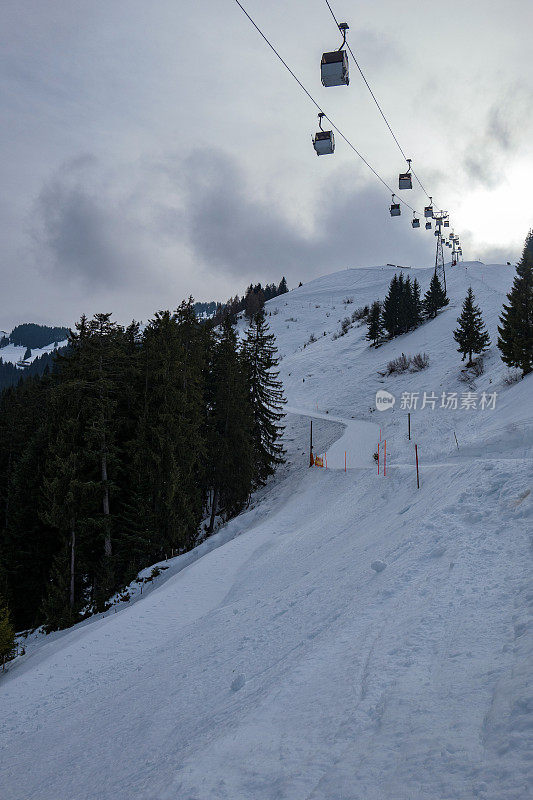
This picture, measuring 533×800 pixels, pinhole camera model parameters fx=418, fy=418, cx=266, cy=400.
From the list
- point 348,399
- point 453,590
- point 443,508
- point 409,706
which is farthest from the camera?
point 348,399

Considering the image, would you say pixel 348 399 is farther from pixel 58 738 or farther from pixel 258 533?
pixel 58 738

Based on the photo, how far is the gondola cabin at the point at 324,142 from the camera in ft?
41.1

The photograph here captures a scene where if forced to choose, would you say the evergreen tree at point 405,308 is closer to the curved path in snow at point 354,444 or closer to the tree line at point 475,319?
the tree line at point 475,319

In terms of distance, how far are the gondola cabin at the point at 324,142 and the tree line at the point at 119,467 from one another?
15001 millimetres

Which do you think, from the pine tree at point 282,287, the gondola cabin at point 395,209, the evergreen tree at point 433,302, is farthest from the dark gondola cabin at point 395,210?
the pine tree at point 282,287

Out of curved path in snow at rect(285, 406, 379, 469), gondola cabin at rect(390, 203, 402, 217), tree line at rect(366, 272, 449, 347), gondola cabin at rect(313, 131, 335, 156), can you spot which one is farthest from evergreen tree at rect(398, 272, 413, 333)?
gondola cabin at rect(313, 131, 335, 156)

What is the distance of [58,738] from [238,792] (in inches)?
213

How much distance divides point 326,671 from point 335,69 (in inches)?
502

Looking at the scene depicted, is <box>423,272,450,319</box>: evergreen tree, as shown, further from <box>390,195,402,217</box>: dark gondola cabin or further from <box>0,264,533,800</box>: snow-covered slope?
<box>0,264,533,800</box>: snow-covered slope

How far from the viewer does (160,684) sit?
310 inches

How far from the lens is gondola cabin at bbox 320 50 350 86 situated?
10266 millimetres

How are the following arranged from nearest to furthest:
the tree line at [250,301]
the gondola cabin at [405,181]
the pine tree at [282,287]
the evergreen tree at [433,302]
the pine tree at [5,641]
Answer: the pine tree at [5,641] < the gondola cabin at [405,181] < the evergreen tree at [433,302] < the tree line at [250,301] < the pine tree at [282,287]


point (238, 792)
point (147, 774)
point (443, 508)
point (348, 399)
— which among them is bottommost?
point (147, 774)

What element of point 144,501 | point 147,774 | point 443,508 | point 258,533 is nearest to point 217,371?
point 144,501
